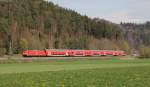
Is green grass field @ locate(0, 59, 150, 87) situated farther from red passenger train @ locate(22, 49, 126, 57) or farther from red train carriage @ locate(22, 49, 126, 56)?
red train carriage @ locate(22, 49, 126, 56)

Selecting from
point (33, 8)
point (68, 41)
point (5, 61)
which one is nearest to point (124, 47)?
point (68, 41)

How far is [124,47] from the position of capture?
654 ft

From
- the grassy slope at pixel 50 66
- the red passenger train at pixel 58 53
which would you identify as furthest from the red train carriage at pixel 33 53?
the grassy slope at pixel 50 66

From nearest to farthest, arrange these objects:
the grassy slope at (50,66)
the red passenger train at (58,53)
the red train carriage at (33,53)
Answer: the grassy slope at (50,66) → the red train carriage at (33,53) → the red passenger train at (58,53)

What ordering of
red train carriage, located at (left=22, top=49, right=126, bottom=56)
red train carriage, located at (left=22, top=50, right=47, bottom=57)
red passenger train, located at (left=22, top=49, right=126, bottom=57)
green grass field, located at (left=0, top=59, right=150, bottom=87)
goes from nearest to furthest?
green grass field, located at (left=0, top=59, right=150, bottom=87) < red train carriage, located at (left=22, top=50, right=47, bottom=57) < red passenger train, located at (left=22, top=49, right=126, bottom=57) < red train carriage, located at (left=22, top=49, right=126, bottom=56)

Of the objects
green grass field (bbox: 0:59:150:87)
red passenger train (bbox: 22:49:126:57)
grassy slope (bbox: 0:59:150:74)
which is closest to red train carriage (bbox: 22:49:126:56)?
red passenger train (bbox: 22:49:126:57)

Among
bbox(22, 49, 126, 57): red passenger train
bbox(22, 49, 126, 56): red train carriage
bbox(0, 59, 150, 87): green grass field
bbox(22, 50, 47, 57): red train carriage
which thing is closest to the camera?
bbox(0, 59, 150, 87): green grass field

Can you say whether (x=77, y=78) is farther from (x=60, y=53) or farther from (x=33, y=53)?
(x=60, y=53)

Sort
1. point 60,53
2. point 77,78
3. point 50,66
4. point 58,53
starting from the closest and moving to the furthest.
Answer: point 77,78 < point 50,66 < point 60,53 < point 58,53

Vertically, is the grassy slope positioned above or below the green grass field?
below

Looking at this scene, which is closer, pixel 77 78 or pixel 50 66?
pixel 77 78

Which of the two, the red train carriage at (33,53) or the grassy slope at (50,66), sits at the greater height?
the red train carriage at (33,53)

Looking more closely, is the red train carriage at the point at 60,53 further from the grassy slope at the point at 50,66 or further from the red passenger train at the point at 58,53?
the grassy slope at the point at 50,66

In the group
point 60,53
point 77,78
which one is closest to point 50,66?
point 77,78
